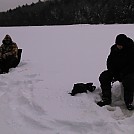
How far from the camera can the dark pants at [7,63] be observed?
28.1ft

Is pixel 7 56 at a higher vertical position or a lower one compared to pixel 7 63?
higher

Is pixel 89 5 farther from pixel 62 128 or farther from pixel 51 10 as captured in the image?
pixel 62 128

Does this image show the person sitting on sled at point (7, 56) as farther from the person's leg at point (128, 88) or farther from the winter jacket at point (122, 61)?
the person's leg at point (128, 88)

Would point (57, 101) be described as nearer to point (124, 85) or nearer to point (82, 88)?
point (82, 88)

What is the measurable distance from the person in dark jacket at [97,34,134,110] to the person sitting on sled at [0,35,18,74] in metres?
3.39

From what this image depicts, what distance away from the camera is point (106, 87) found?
19.1 ft

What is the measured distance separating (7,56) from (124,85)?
404 cm

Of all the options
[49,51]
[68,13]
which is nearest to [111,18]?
[68,13]

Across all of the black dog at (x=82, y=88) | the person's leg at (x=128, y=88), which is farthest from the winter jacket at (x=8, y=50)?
the person's leg at (x=128, y=88)

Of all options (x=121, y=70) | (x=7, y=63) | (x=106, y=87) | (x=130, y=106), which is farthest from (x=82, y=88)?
(x=7, y=63)

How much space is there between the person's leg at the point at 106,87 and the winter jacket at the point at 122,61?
93 mm

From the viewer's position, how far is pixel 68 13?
227ft

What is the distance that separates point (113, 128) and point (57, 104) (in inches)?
49.0

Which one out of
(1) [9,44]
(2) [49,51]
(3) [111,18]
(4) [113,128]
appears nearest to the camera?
(4) [113,128]
